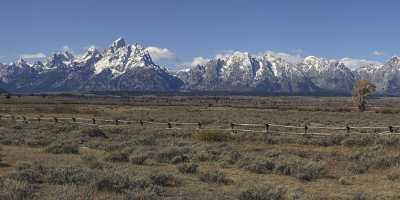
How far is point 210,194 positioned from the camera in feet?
47.1

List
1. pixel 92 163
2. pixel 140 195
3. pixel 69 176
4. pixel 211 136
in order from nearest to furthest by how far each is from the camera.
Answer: pixel 140 195
pixel 69 176
pixel 92 163
pixel 211 136

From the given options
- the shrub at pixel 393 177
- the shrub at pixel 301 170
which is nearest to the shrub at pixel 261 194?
the shrub at pixel 301 170

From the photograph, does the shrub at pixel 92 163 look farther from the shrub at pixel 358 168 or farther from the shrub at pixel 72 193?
the shrub at pixel 358 168

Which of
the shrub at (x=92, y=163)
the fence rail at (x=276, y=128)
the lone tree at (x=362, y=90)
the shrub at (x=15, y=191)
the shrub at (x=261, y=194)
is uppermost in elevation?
the lone tree at (x=362, y=90)

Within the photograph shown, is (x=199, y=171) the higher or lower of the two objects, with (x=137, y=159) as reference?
lower

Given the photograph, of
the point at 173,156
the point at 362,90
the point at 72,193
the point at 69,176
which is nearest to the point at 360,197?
the point at 72,193

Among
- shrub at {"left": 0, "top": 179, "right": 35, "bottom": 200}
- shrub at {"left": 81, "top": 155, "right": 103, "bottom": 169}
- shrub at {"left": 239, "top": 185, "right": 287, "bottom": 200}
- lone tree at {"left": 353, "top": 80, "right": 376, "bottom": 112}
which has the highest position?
lone tree at {"left": 353, "top": 80, "right": 376, "bottom": 112}

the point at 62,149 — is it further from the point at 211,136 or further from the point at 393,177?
the point at 393,177

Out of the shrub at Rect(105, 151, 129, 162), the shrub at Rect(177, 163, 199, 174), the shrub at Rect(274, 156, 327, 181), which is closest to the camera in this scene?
the shrub at Rect(274, 156, 327, 181)

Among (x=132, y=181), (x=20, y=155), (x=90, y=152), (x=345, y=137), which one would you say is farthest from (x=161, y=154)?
(x=345, y=137)

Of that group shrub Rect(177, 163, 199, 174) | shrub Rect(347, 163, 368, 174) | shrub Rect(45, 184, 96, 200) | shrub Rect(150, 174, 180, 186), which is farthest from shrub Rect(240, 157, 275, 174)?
shrub Rect(45, 184, 96, 200)

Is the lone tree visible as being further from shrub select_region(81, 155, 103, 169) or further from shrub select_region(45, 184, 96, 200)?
shrub select_region(45, 184, 96, 200)

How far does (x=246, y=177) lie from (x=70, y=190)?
6.76 meters

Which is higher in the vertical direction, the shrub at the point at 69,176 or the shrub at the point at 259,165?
the shrub at the point at 69,176
